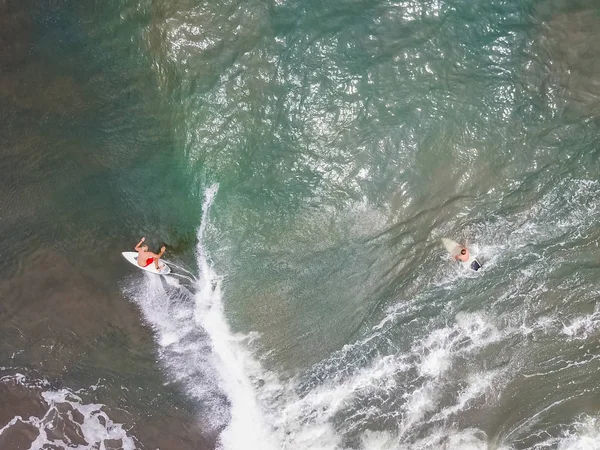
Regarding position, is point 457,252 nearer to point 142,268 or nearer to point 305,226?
point 305,226

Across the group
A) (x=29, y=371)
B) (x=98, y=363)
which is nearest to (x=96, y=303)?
(x=98, y=363)

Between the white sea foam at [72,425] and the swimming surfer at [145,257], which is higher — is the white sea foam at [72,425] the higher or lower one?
the lower one

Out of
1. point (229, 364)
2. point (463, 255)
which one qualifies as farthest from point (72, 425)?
point (463, 255)

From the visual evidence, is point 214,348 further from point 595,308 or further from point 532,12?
point 532,12

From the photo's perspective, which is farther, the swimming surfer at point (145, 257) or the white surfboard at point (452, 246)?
the swimming surfer at point (145, 257)

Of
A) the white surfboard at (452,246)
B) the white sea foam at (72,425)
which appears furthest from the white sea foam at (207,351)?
the white surfboard at (452,246)

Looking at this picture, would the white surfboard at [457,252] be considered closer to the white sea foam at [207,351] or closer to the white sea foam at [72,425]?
the white sea foam at [207,351]

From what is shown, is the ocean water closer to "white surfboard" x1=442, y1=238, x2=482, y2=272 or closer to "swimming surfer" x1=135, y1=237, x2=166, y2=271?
"white surfboard" x1=442, y1=238, x2=482, y2=272
